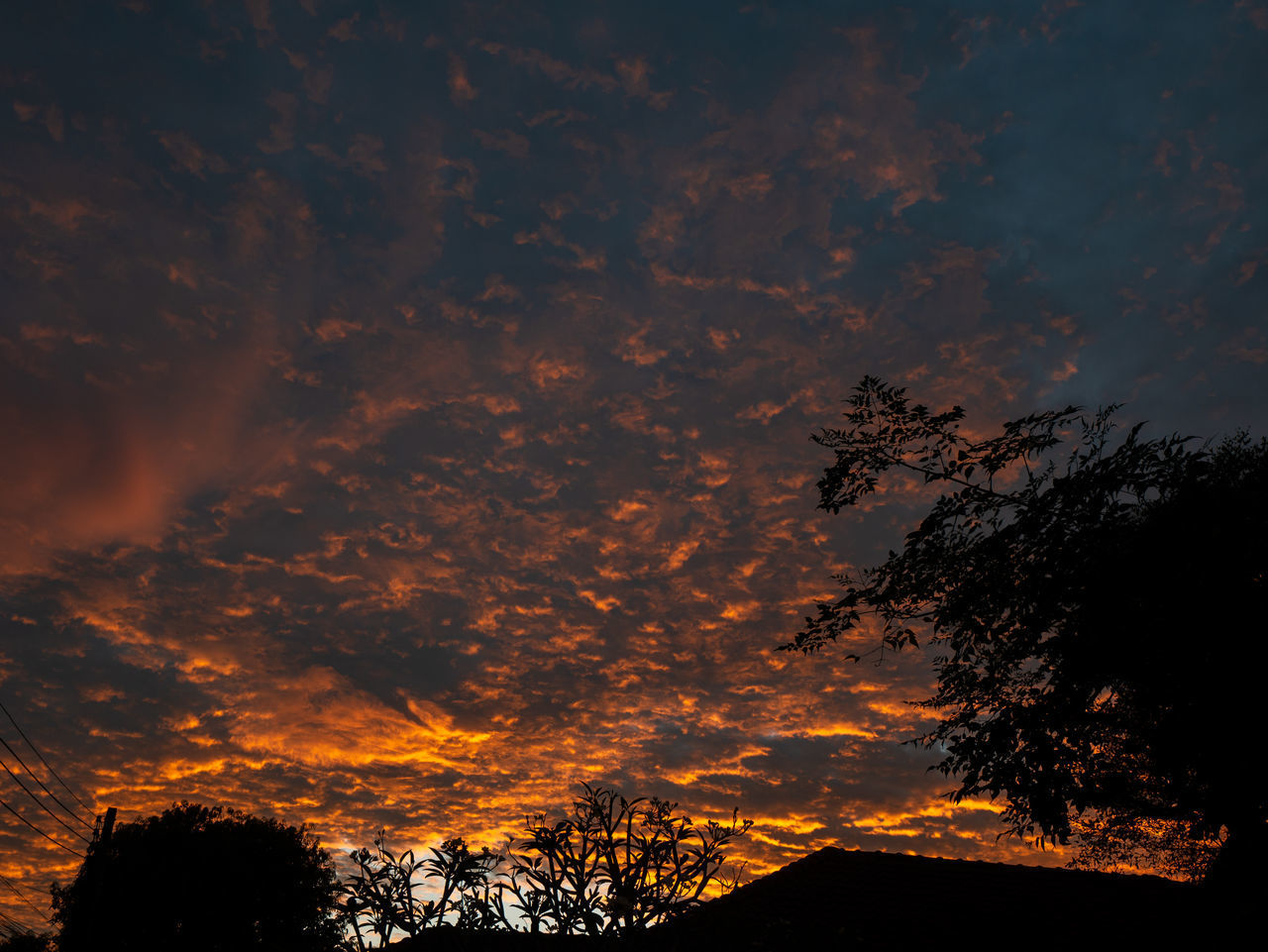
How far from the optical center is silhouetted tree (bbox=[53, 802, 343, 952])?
33750 millimetres

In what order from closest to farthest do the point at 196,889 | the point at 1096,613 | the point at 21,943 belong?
the point at 1096,613
the point at 196,889
the point at 21,943

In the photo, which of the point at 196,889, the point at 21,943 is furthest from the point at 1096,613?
the point at 21,943

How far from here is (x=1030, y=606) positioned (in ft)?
49.6

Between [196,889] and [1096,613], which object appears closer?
[1096,613]

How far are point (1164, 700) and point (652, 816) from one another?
962cm

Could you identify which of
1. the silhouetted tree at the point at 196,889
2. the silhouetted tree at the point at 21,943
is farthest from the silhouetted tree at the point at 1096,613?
the silhouetted tree at the point at 21,943

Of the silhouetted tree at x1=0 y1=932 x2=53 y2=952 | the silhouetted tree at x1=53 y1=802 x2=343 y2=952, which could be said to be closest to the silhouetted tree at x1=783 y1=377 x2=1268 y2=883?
the silhouetted tree at x1=53 y1=802 x2=343 y2=952

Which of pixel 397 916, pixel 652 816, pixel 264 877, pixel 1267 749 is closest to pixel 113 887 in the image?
pixel 264 877

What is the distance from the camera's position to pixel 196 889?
35094 millimetres

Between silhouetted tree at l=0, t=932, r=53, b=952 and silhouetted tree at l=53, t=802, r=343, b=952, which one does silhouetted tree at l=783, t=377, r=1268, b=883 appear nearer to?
silhouetted tree at l=53, t=802, r=343, b=952

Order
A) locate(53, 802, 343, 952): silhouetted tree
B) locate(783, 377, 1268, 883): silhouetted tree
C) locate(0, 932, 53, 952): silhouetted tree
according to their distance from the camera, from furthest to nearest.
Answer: locate(0, 932, 53, 952): silhouetted tree
locate(53, 802, 343, 952): silhouetted tree
locate(783, 377, 1268, 883): silhouetted tree

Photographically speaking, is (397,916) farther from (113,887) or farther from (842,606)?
(113,887)

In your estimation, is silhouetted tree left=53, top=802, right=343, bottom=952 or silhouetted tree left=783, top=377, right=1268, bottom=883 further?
silhouetted tree left=53, top=802, right=343, bottom=952

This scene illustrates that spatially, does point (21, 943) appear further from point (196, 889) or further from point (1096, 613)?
point (1096, 613)
